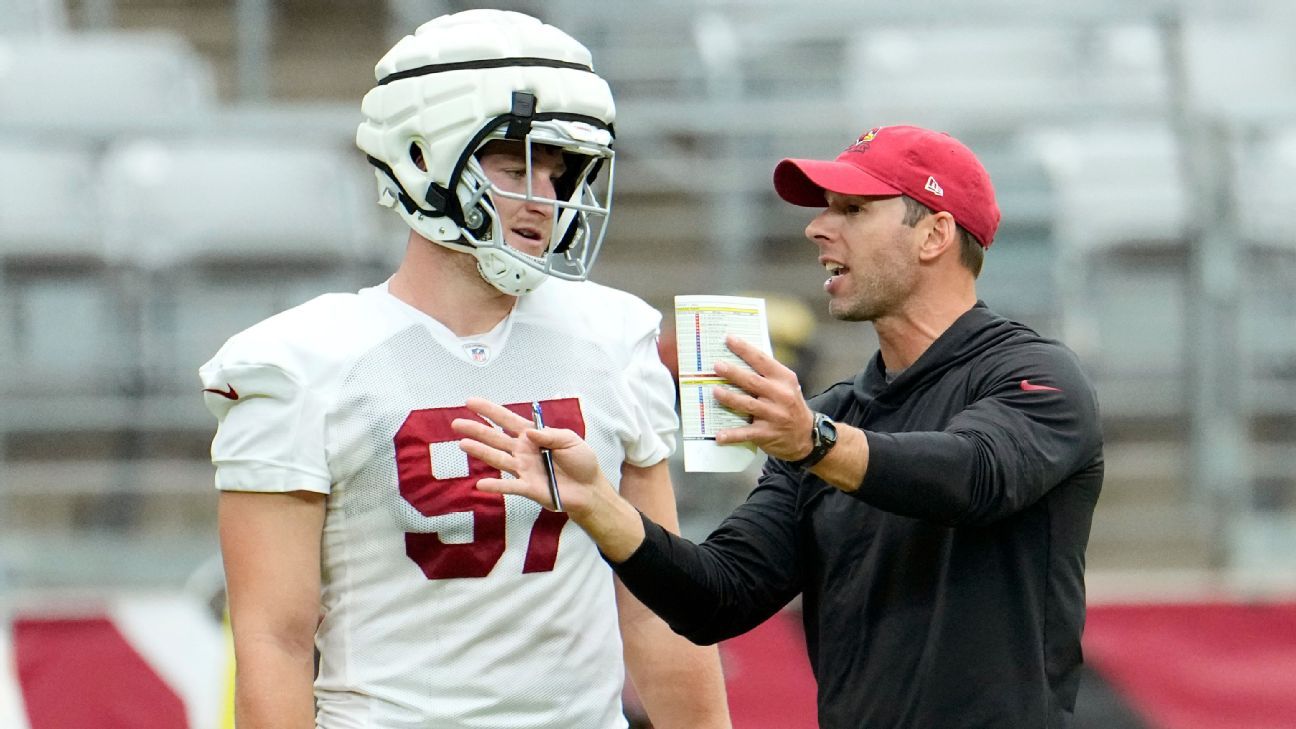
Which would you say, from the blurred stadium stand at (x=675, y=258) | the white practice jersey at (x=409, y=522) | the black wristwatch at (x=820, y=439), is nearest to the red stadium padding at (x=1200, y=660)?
the blurred stadium stand at (x=675, y=258)

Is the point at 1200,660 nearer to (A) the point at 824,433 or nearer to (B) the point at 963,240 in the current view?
(B) the point at 963,240

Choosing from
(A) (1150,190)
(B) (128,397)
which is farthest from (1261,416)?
(B) (128,397)

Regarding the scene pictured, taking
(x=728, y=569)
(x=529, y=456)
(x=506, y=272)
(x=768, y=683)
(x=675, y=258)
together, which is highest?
(x=506, y=272)

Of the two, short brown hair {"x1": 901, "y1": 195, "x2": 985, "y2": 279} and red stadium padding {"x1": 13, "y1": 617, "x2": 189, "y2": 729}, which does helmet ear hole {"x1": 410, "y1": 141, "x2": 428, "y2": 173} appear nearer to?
short brown hair {"x1": 901, "y1": 195, "x2": 985, "y2": 279}

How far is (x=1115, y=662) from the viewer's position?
4.13 metres

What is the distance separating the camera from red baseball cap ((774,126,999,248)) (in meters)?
2.38

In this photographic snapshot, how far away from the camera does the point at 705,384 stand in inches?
78.1

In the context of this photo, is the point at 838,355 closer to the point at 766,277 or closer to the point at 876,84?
the point at 766,277

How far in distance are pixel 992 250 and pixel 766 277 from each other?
798 millimetres

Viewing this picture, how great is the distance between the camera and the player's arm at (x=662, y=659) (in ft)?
7.80

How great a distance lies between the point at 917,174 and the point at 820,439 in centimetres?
58

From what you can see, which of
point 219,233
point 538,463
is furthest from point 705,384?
point 219,233

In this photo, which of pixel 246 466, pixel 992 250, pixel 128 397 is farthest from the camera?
pixel 992 250

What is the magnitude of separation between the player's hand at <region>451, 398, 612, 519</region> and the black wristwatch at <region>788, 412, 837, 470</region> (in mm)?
264
